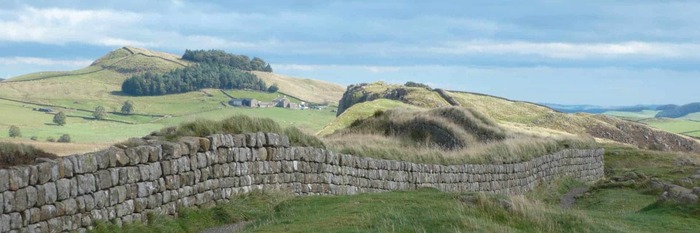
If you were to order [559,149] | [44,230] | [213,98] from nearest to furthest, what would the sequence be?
[44,230]
[559,149]
[213,98]

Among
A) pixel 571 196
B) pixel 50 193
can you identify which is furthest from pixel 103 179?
pixel 571 196

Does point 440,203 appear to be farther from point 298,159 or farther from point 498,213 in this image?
point 298,159

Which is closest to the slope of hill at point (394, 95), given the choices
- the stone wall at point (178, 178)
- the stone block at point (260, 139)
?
the stone wall at point (178, 178)

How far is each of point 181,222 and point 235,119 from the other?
6351 millimetres

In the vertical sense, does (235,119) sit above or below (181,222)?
above

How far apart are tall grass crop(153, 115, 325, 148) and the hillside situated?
201ft

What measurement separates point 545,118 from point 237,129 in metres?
79.6

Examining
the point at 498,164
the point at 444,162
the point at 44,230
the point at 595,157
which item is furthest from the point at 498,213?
the point at 595,157

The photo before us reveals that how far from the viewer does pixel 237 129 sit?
25016mm

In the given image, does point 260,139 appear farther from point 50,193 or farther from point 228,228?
point 50,193

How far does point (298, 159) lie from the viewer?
86.6 ft

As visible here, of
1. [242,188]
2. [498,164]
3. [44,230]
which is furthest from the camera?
[498,164]

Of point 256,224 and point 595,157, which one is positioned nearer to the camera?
point 256,224

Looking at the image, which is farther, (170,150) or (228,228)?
(170,150)
